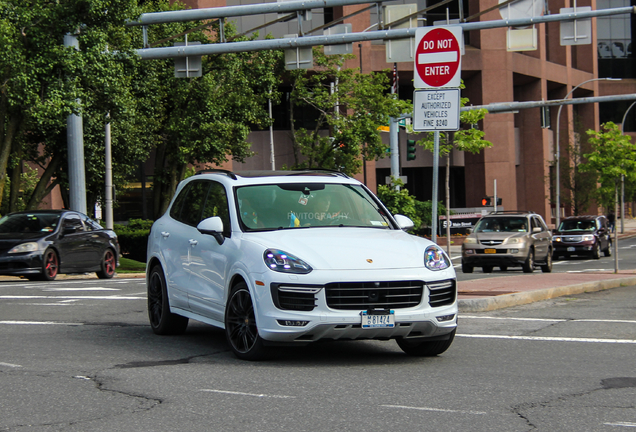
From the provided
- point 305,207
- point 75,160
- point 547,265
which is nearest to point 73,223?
point 75,160

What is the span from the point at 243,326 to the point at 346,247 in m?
1.20

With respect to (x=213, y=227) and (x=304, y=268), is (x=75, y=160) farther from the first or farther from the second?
(x=304, y=268)

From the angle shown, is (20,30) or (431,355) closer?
(431,355)

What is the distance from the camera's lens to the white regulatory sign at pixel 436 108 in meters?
13.0

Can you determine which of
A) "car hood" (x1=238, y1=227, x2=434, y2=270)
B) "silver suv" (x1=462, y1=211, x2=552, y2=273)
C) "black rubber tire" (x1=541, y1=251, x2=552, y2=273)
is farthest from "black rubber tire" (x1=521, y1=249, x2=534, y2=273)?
"car hood" (x1=238, y1=227, x2=434, y2=270)

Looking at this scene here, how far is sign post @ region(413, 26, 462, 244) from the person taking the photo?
12883 mm

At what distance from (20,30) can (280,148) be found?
39.7 m

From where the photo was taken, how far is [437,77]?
13109 millimetres

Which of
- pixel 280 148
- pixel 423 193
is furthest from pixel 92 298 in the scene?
pixel 423 193

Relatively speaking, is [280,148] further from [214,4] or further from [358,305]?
[358,305]

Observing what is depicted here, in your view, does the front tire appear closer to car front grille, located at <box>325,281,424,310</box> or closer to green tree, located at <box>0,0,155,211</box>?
green tree, located at <box>0,0,155,211</box>

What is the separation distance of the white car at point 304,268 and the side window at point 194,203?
2 centimetres

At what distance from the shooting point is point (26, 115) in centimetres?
2272

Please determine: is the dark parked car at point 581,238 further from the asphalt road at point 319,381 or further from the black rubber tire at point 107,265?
the asphalt road at point 319,381
